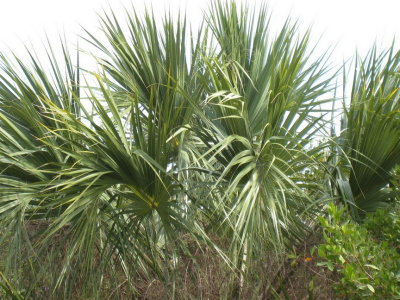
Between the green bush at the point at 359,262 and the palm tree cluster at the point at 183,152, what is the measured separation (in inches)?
12.4

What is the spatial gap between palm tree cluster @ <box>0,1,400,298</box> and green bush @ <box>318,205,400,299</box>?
32cm

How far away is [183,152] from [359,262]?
1.36 metres

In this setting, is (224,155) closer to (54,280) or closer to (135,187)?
(135,187)

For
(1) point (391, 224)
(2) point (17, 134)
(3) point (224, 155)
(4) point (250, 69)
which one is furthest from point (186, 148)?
(1) point (391, 224)

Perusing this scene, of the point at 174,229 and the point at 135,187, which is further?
the point at 174,229

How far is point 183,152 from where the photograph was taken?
414 cm

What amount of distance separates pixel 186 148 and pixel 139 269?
1.23 m

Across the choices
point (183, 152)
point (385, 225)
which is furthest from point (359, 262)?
point (183, 152)

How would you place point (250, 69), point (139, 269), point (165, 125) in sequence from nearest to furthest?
point (165, 125), point (250, 69), point (139, 269)

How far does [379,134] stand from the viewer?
3.94m

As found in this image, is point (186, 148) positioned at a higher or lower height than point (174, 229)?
higher

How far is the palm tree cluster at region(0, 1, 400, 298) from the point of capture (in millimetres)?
3730

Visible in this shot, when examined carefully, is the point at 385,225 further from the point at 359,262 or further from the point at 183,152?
the point at 183,152

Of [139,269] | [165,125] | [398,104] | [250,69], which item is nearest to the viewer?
[165,125]
